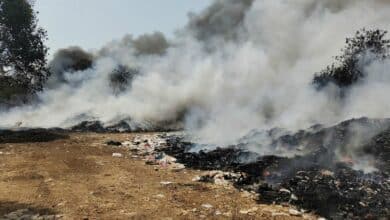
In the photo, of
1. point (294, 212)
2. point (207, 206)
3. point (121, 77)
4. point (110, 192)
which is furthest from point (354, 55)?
point (121, 77)

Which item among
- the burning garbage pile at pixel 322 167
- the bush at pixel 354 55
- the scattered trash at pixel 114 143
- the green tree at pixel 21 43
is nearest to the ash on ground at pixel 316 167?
the burning garbage pile at pixel 322 167

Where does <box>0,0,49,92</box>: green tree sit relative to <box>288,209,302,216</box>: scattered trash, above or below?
above

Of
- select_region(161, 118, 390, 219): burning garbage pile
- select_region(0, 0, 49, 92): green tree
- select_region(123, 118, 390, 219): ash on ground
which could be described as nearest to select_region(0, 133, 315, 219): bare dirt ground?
select_region(123, 118, 390, 219): ash on ground

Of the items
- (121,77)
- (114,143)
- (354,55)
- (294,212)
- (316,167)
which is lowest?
(294,212)

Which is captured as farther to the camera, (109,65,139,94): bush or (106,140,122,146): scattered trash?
(109,65,139,94): bush

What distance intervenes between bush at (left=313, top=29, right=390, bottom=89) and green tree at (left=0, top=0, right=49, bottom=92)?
440 inches

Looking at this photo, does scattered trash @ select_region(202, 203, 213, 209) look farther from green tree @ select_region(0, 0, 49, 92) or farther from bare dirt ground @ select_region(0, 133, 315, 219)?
green tree @ select_region(0, 0, 49, 92)

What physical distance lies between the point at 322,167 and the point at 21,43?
1349 centimetres

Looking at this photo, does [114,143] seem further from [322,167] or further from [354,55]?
[354,55]

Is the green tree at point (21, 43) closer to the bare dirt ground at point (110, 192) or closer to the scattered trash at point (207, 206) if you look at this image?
the bare dirt ground at point (110, 192)

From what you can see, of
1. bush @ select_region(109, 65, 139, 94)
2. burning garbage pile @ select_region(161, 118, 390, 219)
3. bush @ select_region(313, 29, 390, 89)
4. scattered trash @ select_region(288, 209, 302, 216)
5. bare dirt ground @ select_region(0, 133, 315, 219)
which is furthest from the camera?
bush @ select_region(109, 65, 139, 94)

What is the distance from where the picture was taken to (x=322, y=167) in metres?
8.75

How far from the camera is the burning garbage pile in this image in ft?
23.4

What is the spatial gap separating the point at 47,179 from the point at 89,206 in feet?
7.41
